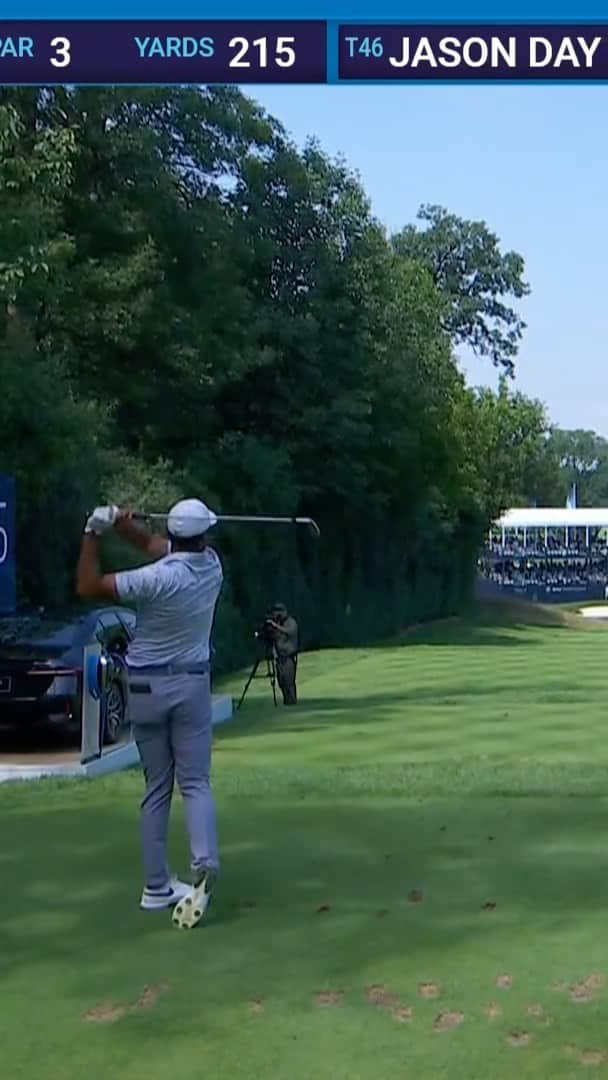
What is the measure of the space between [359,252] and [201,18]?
31.8 m

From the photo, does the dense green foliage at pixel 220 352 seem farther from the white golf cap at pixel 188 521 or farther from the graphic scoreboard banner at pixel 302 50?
the white golf cap at pixel 188 521

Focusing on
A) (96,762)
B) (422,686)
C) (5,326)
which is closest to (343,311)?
(422,686)

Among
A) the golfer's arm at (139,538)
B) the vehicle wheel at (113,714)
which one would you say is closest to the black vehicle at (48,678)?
the vehicle wheel at (113,714)

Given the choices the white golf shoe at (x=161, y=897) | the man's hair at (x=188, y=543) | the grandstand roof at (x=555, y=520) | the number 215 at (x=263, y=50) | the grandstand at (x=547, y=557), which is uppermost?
the number 215 at (x=263, y=50)

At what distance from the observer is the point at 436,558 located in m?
55.9

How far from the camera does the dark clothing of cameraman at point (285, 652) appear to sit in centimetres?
2158

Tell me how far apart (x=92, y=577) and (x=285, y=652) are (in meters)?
14.8

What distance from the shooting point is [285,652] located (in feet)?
71.2

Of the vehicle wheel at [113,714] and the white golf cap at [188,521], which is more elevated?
the white golf cap at [188,521]

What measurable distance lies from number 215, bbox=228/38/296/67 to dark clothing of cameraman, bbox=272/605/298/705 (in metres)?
12.5

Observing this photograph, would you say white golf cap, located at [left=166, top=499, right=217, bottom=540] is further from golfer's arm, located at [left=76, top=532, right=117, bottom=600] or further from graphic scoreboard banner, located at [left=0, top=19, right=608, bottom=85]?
graphic scoreboard banner, located at [left=0, top=19, right=608, bottom=85]

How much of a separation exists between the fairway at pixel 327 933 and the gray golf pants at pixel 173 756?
13.8 inches

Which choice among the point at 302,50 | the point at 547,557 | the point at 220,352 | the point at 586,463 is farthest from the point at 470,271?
the point at 586,463

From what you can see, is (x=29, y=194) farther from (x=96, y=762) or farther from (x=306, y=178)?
(x=306, y=178)
